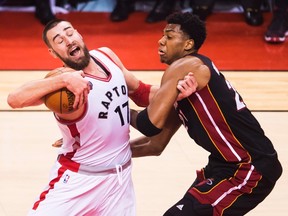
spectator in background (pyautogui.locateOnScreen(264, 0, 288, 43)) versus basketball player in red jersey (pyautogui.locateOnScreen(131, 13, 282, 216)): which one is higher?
basketball player in red jersey (pyautogui.locateOnScreen(131, 13, 282, 216))

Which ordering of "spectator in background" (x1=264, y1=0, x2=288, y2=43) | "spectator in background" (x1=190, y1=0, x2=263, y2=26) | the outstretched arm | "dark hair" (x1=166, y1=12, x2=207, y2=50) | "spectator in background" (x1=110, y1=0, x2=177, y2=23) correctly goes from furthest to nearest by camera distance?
"spectator in background" (x1=110, y1=0, x2=177, y2=23), "spectator in background" (x1=190, y1=0, x2=263, y2=26), "spectator in background" (x1=264, y1=0, x2=288, y2=43), "dark hair" (x1=166, y1=12, x2=207, y2=50), the outstretched arm

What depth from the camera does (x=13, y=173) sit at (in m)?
6.16

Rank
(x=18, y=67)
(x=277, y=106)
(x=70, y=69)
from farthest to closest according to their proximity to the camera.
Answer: (x=18, y=67) → (x=277, y=106) → (x=70, y=69)

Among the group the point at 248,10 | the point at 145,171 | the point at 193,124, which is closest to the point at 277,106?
the point at 145,171

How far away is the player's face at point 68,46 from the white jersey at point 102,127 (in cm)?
11

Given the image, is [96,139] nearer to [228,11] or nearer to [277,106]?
[277,106]

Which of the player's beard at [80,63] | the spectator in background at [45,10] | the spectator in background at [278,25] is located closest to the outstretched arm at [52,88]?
the player's beard at [80,63]

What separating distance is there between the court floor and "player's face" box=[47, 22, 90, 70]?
1609mm

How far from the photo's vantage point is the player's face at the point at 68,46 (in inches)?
171

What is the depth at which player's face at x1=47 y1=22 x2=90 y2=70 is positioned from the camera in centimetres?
433

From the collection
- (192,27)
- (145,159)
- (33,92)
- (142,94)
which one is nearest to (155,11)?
(145,159)

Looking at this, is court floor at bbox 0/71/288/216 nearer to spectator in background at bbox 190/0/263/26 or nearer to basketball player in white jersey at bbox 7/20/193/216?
basketball player in white jersey at bbox 7/20/193/216

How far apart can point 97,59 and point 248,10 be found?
19.2 feet

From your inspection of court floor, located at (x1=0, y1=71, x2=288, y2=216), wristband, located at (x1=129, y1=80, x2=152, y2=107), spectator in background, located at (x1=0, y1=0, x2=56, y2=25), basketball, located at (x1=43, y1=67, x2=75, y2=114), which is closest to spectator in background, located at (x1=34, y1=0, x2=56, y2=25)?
spectator in background, located at (x1=0, y1=0, x2=56, y2=25)
